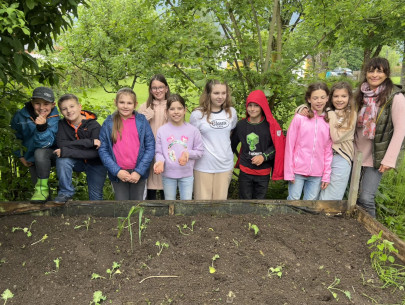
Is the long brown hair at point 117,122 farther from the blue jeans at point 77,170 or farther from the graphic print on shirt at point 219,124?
the graphic print on shirt at point 219,124

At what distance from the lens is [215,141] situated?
11.8 feet

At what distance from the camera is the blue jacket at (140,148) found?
3.26 m

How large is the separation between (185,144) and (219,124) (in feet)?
1.39

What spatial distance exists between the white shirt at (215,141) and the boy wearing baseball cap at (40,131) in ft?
4.56

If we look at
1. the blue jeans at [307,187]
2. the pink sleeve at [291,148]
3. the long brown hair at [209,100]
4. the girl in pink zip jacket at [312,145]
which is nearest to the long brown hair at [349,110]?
the girl in pink zip jacket at [312,145]

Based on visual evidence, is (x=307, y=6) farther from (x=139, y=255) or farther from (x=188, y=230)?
(x=139, y=255)

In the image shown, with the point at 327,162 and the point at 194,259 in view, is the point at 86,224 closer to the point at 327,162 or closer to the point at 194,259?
the point at 194,259

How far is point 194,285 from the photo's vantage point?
216 centimetres

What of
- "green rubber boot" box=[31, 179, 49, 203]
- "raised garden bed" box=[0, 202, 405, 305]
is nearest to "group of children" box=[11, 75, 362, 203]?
"green rubber boot" box=[31, 179, 49, 203]

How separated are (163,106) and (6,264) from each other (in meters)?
2.04

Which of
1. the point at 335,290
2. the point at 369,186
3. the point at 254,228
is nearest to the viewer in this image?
the point at 335,290

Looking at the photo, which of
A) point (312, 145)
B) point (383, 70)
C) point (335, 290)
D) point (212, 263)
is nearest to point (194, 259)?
point (212, 263)

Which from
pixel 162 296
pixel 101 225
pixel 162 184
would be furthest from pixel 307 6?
pixel 162 296

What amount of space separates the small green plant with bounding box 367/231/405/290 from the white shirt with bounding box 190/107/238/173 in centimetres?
162
